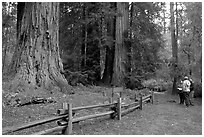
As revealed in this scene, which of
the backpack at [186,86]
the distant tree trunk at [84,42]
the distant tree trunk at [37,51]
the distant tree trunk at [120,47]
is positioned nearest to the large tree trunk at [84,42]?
the distant tree trunk at [84,42]

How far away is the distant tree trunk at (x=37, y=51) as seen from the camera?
1031 cm

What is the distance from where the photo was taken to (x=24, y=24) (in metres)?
10.9

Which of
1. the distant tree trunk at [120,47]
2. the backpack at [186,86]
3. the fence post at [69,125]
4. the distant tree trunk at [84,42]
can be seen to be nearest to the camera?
the fence post at [69,125]

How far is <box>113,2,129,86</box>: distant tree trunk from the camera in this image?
16.8m

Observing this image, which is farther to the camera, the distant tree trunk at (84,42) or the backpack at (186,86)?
the distant tree trunk at (84,42)

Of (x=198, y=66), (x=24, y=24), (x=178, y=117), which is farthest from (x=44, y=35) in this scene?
(x=198, y=66)

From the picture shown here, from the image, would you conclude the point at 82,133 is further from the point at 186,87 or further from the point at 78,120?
the point at 186,87

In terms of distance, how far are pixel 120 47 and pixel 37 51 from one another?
7.70 m

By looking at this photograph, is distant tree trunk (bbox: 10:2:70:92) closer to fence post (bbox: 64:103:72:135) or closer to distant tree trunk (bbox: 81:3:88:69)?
fence post (bbox: 64:103:72:135)

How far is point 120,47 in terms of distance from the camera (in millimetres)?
17125

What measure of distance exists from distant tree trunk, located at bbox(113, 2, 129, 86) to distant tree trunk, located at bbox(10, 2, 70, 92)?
20.5ft

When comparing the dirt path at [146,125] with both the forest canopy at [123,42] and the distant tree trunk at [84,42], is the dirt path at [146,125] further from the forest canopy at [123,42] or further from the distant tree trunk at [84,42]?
the distant tree trunk at [84,42]

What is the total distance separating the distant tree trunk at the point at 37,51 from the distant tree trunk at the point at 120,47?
624cm

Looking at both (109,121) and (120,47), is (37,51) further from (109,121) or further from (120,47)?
(120,47)
